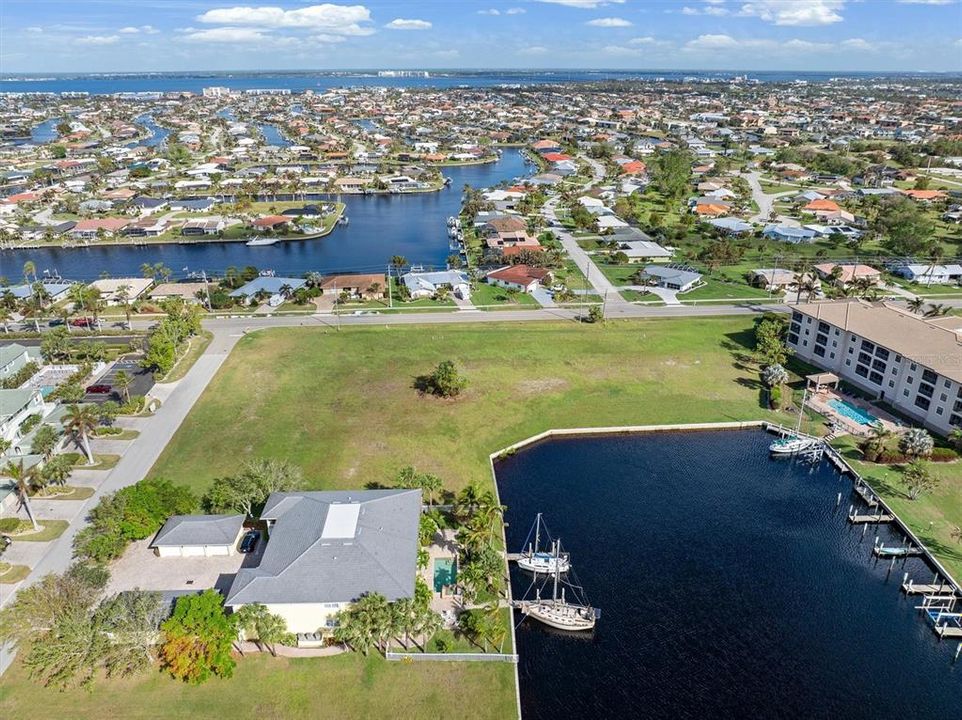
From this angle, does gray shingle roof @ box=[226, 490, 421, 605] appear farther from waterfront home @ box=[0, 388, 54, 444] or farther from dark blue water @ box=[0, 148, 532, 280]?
dark blue water @ box=[0, 148, 532, 280]

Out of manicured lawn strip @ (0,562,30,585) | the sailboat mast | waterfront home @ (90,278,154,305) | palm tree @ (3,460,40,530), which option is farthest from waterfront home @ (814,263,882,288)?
waterfront home @ (90,278,154,305)

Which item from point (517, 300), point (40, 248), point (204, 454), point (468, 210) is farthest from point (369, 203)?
point (204, 454)

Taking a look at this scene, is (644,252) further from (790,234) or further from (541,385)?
(541,385)

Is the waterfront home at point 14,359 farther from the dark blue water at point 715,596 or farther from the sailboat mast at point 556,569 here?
the sailboat mast at point 556,569

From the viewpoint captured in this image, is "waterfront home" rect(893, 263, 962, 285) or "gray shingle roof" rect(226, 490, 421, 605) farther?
"waterfront home" rect(893, 263, 962, 285)

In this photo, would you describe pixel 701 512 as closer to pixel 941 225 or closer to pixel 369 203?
pixel 941 225
